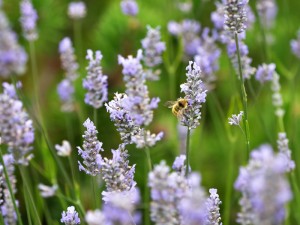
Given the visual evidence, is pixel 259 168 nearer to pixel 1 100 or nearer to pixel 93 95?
pixel 1 100

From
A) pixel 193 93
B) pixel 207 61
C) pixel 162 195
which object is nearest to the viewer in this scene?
pixel 162 195

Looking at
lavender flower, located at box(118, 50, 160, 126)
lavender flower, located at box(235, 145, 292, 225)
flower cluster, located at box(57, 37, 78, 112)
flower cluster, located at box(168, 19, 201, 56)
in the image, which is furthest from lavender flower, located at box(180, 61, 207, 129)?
flower cluster, located at box(168, 19, 201, 56)

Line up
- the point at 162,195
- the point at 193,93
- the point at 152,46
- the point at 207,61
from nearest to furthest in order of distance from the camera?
the point at 162,195 < the point at 193,93 < the point at 152,46 < the point at 207,61

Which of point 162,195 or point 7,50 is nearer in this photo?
point 162,195

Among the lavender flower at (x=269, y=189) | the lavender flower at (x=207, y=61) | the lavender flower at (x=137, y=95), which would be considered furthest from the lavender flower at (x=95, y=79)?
the lavender flower at (x=269, y=189)

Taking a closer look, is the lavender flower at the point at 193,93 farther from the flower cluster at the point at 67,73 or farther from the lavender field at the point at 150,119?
the flower cluster at the point at 67,73

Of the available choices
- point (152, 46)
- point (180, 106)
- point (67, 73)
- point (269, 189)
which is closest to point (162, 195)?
point (269, 189)

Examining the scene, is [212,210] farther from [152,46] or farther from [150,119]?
[152,46]

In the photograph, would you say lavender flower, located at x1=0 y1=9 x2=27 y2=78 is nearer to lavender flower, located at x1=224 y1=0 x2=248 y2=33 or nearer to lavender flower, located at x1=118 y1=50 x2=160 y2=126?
lavender flower, located at x1=118 y1=50 x2=160 y2=126

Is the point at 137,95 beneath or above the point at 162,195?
above
